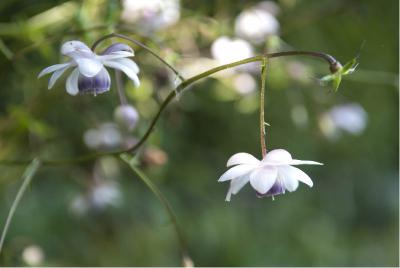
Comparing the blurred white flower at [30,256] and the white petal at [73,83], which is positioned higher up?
the white petal at [73,83]

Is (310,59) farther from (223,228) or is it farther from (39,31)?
(223,228)

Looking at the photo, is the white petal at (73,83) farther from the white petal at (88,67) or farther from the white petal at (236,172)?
the white petal at (236,172)

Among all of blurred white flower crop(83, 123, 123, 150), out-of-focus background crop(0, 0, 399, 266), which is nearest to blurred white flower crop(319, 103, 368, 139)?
out-of-focus background crop(0, 0, 399, 266)

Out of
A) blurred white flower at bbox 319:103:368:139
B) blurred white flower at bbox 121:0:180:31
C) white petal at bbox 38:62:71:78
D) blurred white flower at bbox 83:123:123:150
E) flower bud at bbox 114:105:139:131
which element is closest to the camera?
white petal at bbox 38:62:71:78

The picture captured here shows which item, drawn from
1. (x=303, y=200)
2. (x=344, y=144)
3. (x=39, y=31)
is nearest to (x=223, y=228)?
(x=303, y=200)

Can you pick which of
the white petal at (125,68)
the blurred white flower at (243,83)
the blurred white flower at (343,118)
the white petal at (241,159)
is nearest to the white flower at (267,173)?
the white petal at (241,159)

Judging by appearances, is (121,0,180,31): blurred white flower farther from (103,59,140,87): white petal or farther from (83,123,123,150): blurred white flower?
(103,59,140,87): white petal

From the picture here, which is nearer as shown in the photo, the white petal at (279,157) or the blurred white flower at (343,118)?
the white petal at (279,157)
